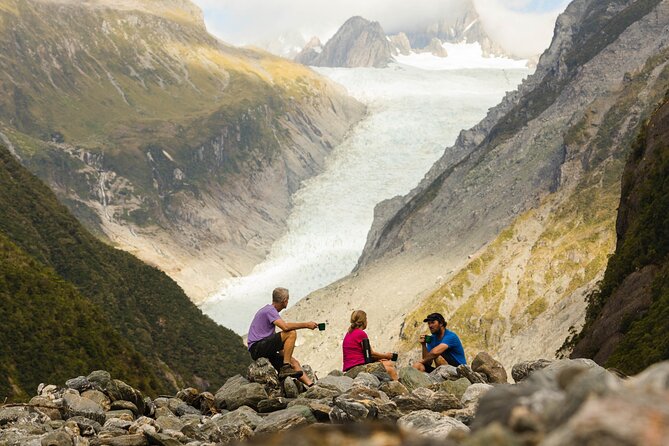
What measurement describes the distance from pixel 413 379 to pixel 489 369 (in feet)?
7.93

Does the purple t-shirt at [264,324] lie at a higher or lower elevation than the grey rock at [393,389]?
higher

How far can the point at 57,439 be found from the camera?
12875 millimetres

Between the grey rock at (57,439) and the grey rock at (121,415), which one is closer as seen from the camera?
the grey rock at (57,439)

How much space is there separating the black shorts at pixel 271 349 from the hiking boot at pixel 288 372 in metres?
0.35

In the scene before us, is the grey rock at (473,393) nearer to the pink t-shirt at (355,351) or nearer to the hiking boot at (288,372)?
the hiking boot at (288,372)

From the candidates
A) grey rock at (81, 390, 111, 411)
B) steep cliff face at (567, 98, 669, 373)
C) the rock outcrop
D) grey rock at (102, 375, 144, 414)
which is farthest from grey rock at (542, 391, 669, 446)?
steep cliff face at (567, 98, 669, 373)

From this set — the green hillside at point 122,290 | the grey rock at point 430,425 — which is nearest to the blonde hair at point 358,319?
Answer: the grey rock at point 430,425

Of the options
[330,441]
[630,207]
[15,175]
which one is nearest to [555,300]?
[630,207]

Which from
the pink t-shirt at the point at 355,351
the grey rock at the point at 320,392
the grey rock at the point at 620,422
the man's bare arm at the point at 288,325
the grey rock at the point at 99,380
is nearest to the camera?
the grey rock at the point at 620,422

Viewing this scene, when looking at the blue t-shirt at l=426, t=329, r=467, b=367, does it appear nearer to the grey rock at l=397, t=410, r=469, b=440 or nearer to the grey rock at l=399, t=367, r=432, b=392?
the grey rock at l=399, t=367, r=432, b=392

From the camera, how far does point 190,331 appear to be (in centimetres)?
9744

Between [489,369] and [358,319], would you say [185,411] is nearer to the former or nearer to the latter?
[358,319]

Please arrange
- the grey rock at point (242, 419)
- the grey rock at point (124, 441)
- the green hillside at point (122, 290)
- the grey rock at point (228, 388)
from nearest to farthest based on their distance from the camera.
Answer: the grey rock at point (124, 441) < the grey rock at point (242, 419) < the grey rock at point (228, 388) < the green hillside at point (122, 290)

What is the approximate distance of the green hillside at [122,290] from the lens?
8475cm
